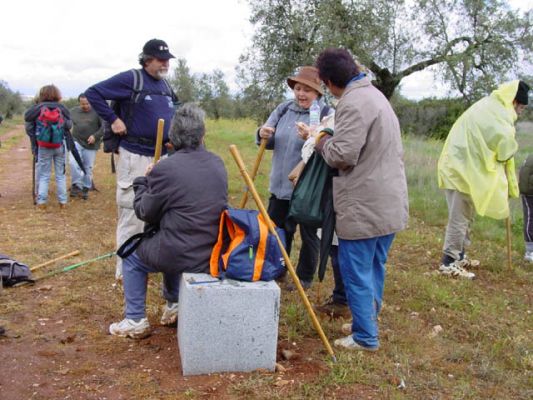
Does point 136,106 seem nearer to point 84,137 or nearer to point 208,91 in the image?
point 84,137

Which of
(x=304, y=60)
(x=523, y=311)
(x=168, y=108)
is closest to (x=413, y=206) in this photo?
(x=304, y=60)

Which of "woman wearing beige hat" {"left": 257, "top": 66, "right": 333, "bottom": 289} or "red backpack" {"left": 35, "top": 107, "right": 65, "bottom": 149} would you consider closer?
"woman wearing beige hat" {"left": 257, "top": 66, "right": 333, "bottom": 289}

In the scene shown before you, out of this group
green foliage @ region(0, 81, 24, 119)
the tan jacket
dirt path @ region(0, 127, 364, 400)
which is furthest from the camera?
green foliage @ region(0, 81, 24, 119)

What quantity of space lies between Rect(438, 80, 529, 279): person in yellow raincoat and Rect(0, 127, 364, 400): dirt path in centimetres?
275

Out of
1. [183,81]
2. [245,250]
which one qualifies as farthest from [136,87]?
[183,81]

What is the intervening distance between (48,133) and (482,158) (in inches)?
255

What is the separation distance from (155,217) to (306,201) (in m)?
1.09

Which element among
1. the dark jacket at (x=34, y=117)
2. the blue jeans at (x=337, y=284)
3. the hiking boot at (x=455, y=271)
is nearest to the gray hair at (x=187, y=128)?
the blue jeans at (x=337, y=284)

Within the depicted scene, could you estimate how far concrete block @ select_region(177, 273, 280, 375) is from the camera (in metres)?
3.51

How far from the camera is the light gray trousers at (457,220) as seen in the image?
616cm

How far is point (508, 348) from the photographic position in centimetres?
440

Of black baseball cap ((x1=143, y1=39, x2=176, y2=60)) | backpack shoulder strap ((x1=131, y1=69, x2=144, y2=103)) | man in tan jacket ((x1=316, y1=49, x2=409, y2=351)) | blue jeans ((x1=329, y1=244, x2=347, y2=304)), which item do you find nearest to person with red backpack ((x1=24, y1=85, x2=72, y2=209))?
backpack shoulder strap ((x1=131, y1=69, x2=144, y2=103))

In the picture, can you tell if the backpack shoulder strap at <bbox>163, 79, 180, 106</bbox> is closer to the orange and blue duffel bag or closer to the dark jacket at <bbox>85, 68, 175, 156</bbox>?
the dark jacket at <bbox>85, 68, 175, 156</bbox>

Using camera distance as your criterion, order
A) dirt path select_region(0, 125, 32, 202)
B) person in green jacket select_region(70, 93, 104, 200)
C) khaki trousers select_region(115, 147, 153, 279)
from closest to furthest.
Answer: khaki trousers select_region(115, 147, 153, 279)
person in green jacket select_region(70, 93, 104, 200)
dirt path select_region(0, 125, 32, 202)
